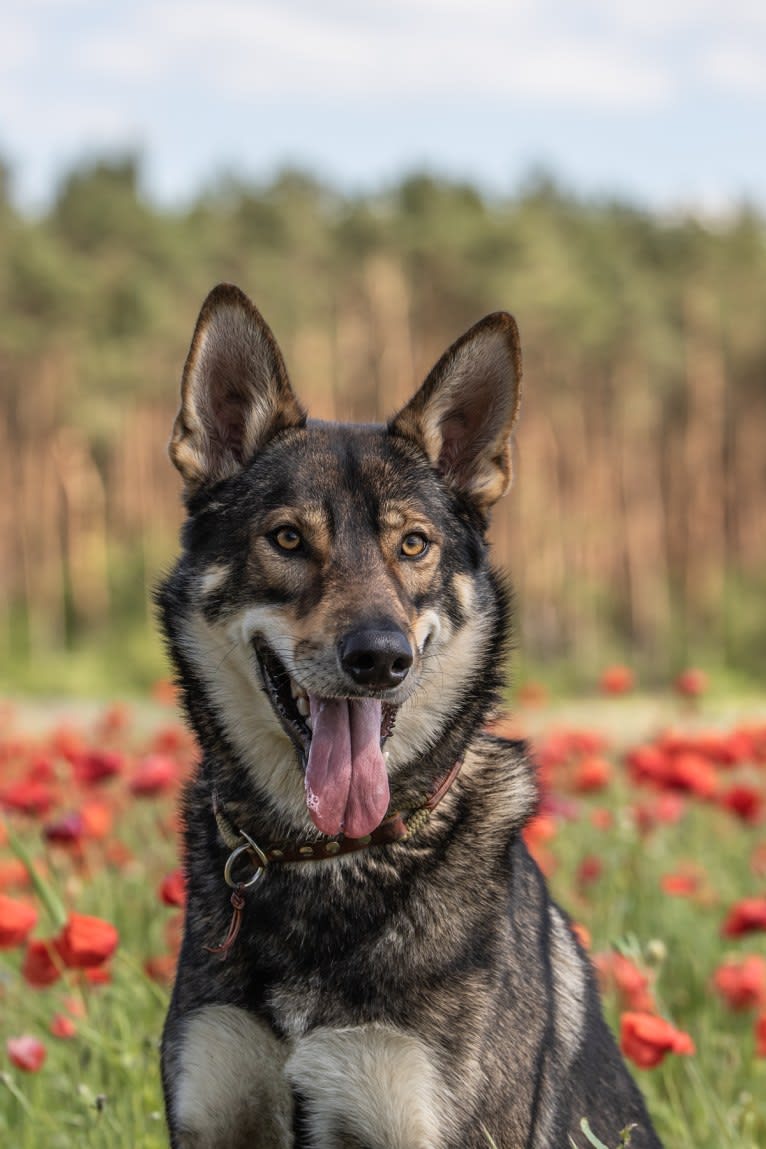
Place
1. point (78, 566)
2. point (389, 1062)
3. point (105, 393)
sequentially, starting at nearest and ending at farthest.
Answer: point (389, 1062) < point (105, 393) < point (78, 566)

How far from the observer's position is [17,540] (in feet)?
169

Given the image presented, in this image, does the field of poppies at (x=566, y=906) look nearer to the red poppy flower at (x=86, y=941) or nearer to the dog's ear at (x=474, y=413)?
the red poppy flower at (x=86, y=941)

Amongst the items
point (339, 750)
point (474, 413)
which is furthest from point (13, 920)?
point (474, 413)

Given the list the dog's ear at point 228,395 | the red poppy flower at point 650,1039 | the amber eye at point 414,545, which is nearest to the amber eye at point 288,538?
the amber eye at point 414,545

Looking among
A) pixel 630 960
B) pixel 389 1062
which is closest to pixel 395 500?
pixel 389 1062

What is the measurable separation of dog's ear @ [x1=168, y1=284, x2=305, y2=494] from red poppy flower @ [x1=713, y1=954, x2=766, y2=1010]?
2806 millimetres

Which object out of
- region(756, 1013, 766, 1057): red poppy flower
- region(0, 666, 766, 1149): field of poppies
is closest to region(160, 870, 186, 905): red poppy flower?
region(0, 666, 766, 1149): field of poppies

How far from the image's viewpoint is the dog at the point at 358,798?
3.41 meters

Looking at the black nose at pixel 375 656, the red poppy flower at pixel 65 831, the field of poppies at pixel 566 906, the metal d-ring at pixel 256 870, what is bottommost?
the field of poppies at pixel 566 906

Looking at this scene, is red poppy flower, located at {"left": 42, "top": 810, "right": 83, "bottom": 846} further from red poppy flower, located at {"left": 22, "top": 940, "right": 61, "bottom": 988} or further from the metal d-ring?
the metal d-ring

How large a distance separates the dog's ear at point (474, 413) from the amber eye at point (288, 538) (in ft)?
1.78

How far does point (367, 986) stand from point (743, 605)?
44810mm

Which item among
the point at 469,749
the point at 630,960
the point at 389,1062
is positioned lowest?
the point at 630,960

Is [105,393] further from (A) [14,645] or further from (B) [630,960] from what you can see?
(B) [630,960]
